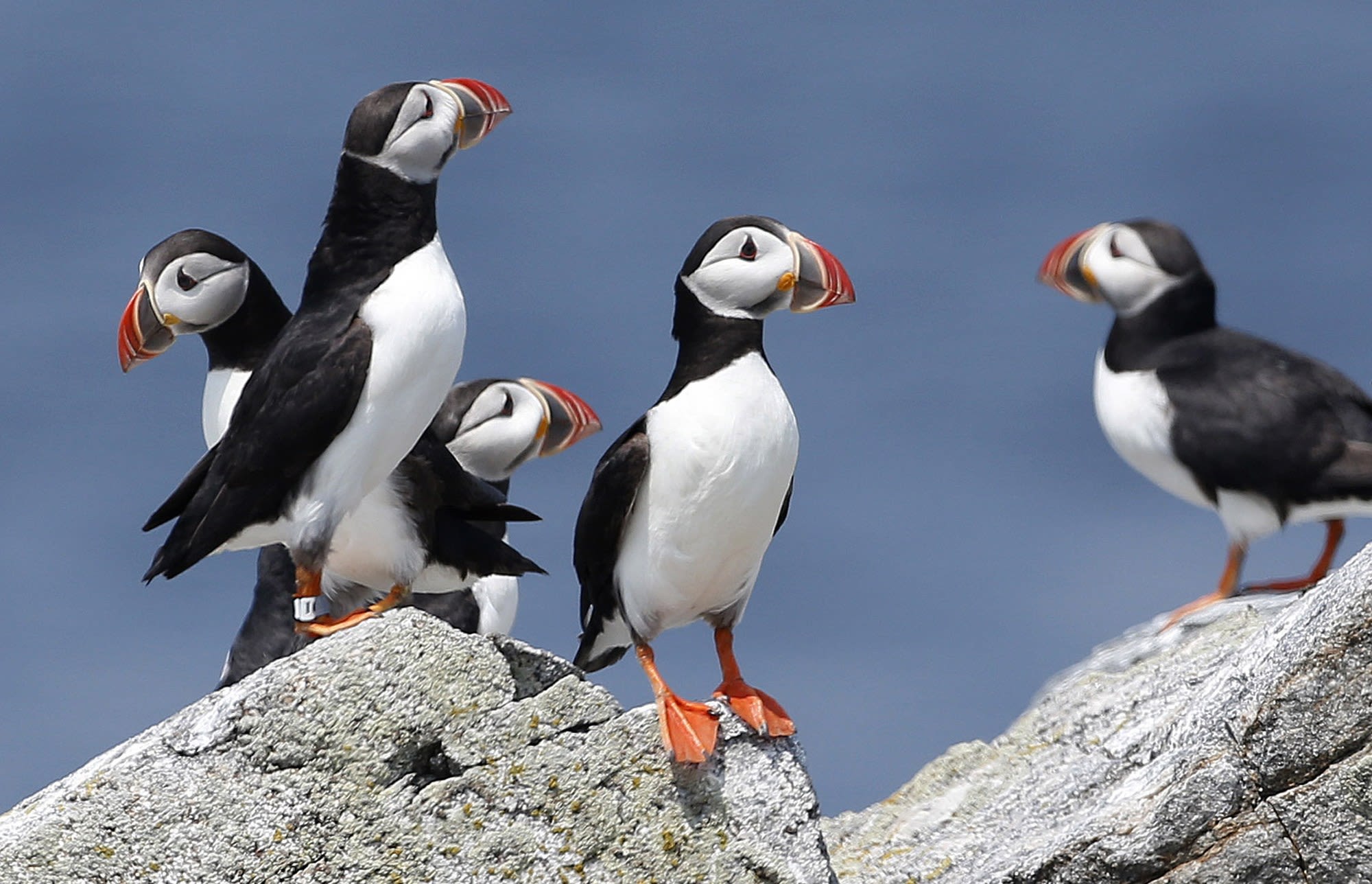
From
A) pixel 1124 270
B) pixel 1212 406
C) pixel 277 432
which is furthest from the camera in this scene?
pixel 1124 270

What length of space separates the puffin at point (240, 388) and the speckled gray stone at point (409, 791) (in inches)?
59.3

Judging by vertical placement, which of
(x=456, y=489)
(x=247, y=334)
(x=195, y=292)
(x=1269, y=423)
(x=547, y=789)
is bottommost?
(x=547, y=789)

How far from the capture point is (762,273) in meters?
6.73

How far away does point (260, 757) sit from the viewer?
558cm

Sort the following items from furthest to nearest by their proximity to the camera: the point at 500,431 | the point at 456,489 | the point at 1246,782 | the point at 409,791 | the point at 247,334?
the point at 500,431 < the point at 247,334 < the point at 456,489 < the point at 409,791 < the point at 1246,782

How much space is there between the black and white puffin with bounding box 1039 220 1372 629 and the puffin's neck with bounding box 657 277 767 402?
4576 mm

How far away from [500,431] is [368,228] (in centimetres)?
267

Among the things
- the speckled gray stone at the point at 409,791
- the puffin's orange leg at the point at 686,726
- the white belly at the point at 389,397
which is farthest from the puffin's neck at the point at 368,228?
the puffin's orange leg at the point at 686,726

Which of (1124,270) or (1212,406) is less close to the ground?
(1124,270)

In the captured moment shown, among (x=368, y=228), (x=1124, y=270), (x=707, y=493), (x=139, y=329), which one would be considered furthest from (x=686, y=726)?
(x=1124, y=270)

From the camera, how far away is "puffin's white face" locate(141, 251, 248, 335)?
743 centimetres

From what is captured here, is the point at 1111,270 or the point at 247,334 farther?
the point at 1111,270

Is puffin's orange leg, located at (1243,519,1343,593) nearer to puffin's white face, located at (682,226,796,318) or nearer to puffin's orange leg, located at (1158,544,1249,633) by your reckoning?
puffin's orange leg, located at (1158,544,1249,633)

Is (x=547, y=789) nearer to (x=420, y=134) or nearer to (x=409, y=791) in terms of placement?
(x=409, y=791)
